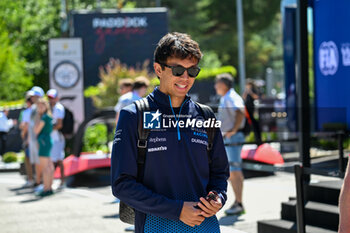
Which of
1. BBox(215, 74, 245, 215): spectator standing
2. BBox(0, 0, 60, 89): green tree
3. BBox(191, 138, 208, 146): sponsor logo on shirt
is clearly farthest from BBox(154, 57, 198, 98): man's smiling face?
BBox(0, 0, 60, 89): green tree

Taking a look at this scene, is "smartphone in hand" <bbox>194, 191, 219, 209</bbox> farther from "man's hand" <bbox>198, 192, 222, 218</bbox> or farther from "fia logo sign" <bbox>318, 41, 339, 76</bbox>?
"fia logo sign" <bbox>318, 41, 339, 76</bbox>

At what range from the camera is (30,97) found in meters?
14.1

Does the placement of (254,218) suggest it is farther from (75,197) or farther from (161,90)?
(161,90)

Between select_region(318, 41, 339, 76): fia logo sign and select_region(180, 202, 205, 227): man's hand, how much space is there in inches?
268

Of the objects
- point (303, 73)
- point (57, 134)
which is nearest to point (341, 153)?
point (303, 73)

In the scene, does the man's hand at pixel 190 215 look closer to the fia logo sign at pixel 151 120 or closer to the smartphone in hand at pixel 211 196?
the smartphone in hand at pixel 211 196

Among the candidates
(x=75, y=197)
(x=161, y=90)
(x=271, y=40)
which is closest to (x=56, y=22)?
(x=75, y=197)

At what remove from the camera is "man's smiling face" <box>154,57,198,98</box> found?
358cm

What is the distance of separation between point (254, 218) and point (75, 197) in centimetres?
399

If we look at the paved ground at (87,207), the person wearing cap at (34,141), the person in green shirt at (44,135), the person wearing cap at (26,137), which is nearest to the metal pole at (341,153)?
the paved ground at (87,207)

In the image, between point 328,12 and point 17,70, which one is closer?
point 328,12

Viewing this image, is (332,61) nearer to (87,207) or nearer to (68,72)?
(87,207)

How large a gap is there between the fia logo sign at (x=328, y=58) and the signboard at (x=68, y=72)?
11.1 meters

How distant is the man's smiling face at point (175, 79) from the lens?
3580mm
